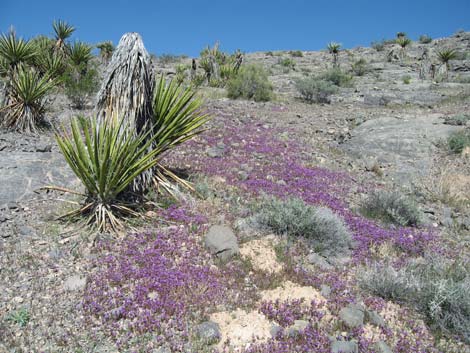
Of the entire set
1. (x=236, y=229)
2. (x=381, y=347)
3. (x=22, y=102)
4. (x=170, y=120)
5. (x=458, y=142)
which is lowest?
(x=381, y=347)

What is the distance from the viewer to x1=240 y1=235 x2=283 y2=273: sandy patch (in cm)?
509

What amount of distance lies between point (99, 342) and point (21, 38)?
12.3 meters

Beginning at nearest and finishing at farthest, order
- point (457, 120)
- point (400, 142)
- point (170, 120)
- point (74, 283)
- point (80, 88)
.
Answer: point (74, 283)
point (170, 120)
point (400, 142)
point (457, 120)
point (80, 88)

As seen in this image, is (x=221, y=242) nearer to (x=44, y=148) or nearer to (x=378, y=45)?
(x=44, y=148)

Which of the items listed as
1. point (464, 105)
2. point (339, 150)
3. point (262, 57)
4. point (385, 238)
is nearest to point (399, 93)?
point (464, 105)

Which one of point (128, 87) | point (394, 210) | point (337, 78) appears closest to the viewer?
point (128, 87)

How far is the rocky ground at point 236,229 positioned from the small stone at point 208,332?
1 centimetres

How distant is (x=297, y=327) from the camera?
4020mm

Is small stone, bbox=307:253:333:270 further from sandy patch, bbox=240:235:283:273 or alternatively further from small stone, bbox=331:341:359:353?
small stone, bbox=331:341:359:353

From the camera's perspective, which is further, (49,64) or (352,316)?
(49,64)

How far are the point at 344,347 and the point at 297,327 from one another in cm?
53

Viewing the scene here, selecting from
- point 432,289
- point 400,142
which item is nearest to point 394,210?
point 432,289

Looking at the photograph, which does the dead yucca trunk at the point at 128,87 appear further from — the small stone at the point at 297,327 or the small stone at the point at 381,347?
the small stone at the point at 381,347

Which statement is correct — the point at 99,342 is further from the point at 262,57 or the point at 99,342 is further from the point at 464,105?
the point at 262,57
